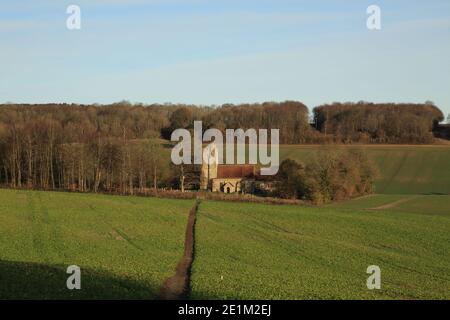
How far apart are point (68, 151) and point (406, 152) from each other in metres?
54.5

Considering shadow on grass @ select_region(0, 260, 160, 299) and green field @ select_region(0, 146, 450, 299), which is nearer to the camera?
shadow on grass @ select_region(0, 260, 160, 299)

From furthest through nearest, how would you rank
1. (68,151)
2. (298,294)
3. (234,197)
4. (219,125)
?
(219,125) → (68,151) → (234,197) → (298,294)

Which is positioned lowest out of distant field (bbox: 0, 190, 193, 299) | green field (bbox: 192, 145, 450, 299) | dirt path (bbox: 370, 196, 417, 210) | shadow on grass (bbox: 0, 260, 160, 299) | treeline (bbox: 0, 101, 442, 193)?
dirt path (bbox: 370, 196, 417, 210)

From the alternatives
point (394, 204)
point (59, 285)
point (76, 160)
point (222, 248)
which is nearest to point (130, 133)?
point (76, 160)

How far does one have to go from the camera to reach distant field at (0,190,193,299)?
18.3 meters

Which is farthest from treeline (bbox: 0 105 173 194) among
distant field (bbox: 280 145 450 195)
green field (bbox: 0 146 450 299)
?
distant field (bbox: 280 145 450 195)

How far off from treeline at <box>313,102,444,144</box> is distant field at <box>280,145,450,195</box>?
30.1ft

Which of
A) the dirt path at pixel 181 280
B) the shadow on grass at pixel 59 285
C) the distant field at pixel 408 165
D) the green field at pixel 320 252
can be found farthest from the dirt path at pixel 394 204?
the shadow on grass at pixel 59 285

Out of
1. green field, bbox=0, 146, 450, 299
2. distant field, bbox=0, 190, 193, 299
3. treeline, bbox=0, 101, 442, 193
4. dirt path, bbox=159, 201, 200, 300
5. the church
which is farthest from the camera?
the church

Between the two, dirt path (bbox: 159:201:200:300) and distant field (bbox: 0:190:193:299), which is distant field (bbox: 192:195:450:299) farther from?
distant field (bbox: 0:190:193:299)

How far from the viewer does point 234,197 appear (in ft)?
200

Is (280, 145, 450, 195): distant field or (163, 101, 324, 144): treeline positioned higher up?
(163, 101, 324, 144): treeline
